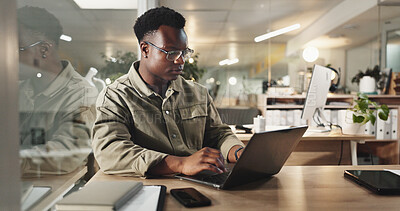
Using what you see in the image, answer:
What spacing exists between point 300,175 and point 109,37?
1.25m

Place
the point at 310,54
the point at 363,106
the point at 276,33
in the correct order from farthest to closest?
the point at 310,54 < the point at 276,33 < the point at 363,106

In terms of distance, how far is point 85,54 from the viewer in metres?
1.38

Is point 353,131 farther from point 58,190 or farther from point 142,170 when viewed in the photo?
point 58,190

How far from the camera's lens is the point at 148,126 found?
130cm

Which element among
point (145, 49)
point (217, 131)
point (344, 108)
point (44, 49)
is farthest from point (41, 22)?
point (344, 108)

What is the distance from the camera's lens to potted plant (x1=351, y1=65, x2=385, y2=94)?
429cm

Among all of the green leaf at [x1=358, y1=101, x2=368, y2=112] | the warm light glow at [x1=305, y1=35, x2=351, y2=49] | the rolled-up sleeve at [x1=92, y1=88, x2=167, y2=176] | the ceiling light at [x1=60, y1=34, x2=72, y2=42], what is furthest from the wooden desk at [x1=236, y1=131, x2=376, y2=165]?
the warm light glow at [x1=305, y1=35, x2=351, y2=49]

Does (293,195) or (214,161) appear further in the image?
(214,161)

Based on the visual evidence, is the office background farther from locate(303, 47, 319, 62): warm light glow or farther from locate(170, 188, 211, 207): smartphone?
locate(170, 188, 211, 207): smartphone

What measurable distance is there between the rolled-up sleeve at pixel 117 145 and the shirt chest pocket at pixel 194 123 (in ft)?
0.84

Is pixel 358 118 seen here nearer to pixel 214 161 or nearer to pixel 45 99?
pixel 214 161

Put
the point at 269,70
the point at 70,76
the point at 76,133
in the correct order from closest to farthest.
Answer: the point at 70,76 < the point at 76,133 < the point at 269,70

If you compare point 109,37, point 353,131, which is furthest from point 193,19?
point 353,131

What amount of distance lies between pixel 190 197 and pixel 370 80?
13.7 feet
